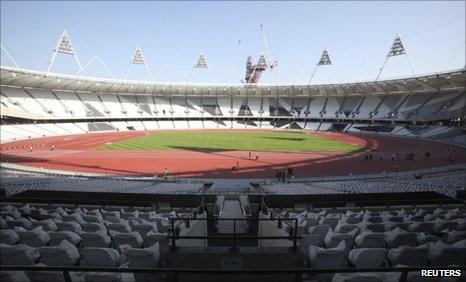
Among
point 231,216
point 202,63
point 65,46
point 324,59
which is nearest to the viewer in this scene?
point 231,216

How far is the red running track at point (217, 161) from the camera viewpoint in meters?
32.2

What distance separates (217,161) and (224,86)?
56604 millimetres

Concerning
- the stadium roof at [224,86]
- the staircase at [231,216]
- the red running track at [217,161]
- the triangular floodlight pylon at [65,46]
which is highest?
the triangular floodlight pylon at [65,46]

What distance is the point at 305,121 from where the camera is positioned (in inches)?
3403

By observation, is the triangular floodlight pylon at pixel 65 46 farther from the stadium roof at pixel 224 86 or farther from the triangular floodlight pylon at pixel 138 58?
the triangular floodlight pylon at pixel 138 58

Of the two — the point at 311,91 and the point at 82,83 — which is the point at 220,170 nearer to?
the point at 82,83

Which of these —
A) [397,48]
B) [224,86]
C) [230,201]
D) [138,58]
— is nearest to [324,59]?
A: [397,48]

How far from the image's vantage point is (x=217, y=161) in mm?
37031

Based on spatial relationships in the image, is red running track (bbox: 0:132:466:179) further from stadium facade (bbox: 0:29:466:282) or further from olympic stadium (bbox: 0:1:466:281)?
stadium facade (bbox: 0:29:466:282)

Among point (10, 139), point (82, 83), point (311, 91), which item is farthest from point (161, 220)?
point (311, 91)

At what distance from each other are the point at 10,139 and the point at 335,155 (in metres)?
49.9

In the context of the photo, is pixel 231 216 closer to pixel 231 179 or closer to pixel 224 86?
pixel 231 179

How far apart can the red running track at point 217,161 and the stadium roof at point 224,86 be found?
70.6 feet

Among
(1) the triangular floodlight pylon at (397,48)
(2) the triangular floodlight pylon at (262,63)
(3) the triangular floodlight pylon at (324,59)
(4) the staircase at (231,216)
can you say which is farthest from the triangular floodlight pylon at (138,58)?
(4) the staircase at (231,216)
